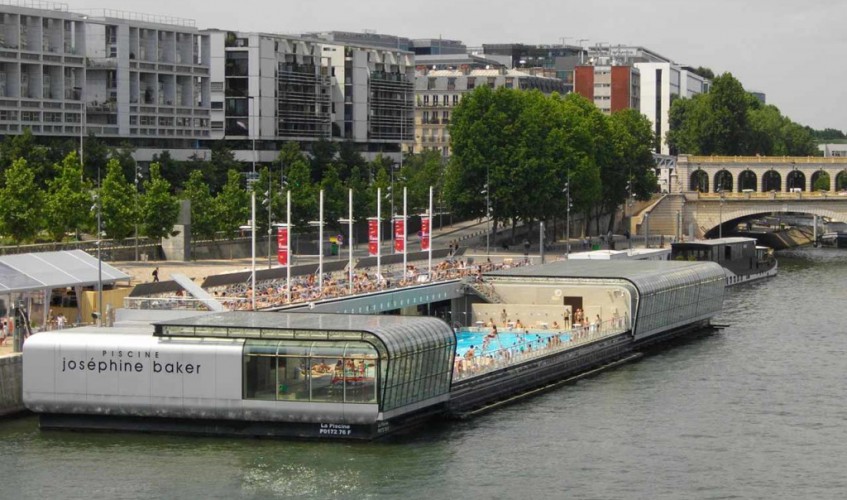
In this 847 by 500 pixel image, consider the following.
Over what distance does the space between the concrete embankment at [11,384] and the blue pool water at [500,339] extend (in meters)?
20.3

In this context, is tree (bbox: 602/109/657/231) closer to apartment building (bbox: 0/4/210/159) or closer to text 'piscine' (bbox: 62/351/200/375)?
apartment building (bbox: 0/4/210/159)

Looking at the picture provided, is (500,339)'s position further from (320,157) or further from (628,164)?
(628,164)

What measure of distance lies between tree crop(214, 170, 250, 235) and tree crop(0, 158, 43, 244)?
17659 mm

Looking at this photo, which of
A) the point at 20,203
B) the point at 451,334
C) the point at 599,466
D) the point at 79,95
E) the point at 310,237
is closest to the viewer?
the point at 599,466

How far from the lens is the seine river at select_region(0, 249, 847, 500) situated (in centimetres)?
5388

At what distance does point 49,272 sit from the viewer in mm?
73188

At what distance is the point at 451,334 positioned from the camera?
6400 centimetres

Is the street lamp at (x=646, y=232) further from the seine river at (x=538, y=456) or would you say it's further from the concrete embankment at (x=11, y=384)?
the concrete embankment at (x=11, y=384)

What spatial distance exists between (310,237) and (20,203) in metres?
32.8

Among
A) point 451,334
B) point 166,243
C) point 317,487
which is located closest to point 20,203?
point 166,243

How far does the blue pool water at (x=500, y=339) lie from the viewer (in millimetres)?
78188

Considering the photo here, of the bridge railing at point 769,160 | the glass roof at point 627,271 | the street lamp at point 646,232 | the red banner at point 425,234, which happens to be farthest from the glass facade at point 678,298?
the bridge railing at point 769,160

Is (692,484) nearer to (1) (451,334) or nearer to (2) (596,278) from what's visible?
(1) (451,334)

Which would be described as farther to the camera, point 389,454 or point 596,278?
point 596,278
